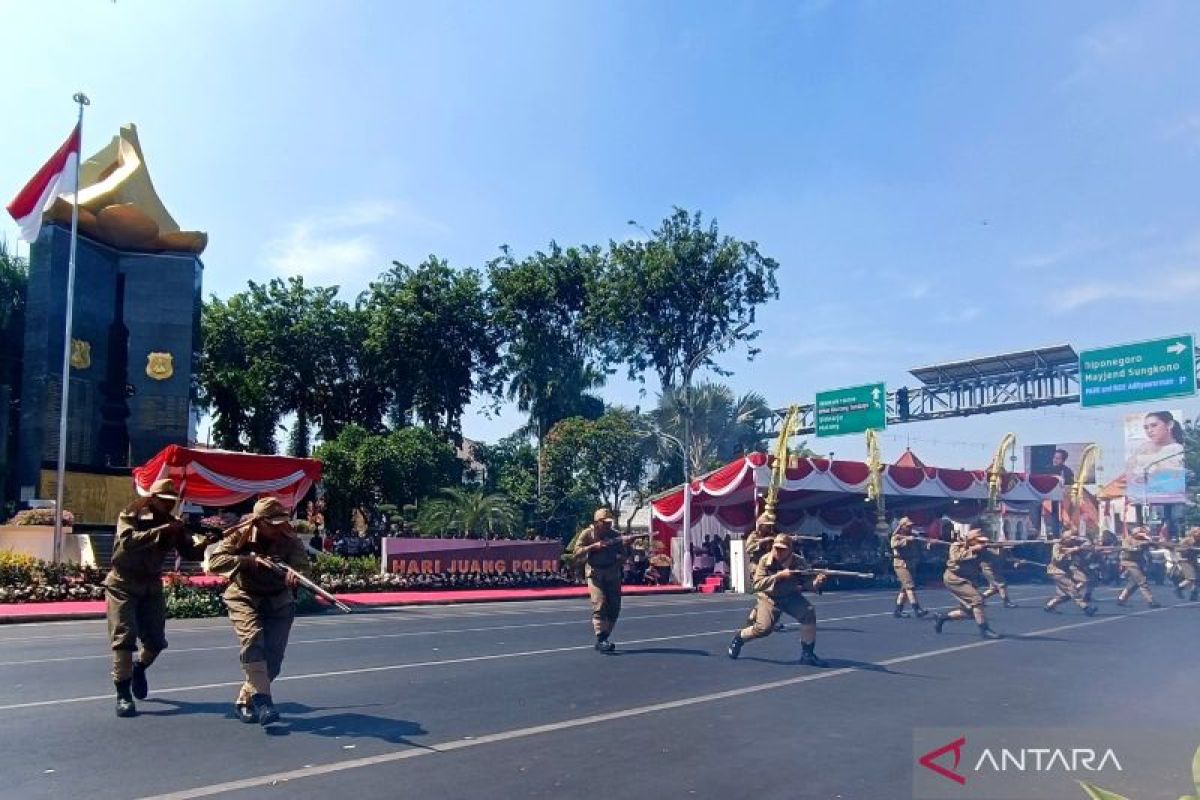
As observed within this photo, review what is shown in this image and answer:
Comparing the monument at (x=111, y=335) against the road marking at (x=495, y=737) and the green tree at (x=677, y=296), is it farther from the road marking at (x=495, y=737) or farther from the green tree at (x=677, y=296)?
the road marking at (x=495, y=737)

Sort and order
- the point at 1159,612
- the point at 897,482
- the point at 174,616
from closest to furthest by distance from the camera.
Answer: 1. the point at 174,616
2. the point at 1159,612
3. the point at 897,482

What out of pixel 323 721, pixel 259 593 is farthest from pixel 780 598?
pixel 259 593

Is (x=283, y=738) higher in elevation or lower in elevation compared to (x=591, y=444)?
lower

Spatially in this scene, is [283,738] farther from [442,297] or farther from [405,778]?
[442,297]

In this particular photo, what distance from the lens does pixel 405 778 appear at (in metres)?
6.54

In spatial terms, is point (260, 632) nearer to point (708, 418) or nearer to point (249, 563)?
point (249, 563)

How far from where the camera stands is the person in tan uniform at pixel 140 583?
8.34 m

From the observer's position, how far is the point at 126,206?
122 feet

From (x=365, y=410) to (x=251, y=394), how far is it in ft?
21.3

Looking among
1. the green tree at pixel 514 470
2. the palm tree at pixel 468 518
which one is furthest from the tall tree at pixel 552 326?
the palm tree at pixel 468 518

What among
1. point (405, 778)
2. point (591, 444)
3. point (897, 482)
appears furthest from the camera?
point (591, 444)

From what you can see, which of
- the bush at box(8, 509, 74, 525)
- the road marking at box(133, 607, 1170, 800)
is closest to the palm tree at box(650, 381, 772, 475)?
the bush at box(8, 509, 74, 525)

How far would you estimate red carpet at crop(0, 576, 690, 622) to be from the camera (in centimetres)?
1867

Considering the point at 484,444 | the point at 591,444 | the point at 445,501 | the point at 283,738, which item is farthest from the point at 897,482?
the point at 283,738
